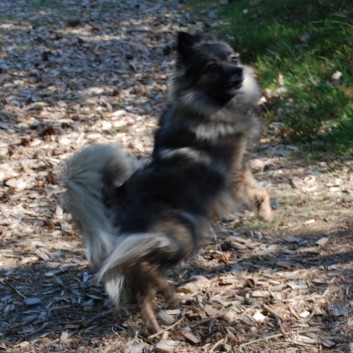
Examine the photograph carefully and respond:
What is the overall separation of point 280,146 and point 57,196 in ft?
7.12

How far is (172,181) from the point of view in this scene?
3.51m

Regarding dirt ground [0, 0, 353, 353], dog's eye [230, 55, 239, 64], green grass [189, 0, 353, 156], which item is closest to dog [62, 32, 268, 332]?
dog's eye [230, 55, 239, 64]

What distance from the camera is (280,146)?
236 inches

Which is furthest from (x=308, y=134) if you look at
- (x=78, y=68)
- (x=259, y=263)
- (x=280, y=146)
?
(x=78, y=68)

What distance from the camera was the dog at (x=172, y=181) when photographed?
3271 millimetres

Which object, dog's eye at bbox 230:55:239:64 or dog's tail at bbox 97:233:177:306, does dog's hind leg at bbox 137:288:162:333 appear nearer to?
dog's tail at bbox 97:233:177:306

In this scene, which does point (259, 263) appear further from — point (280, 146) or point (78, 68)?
point (78, 68)

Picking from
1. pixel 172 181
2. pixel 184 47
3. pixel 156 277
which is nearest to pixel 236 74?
pixel 184 47

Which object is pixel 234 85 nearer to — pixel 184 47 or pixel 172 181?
pixel 184 47

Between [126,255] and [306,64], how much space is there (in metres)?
4.57

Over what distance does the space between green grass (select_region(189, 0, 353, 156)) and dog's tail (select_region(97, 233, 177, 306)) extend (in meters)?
2.82

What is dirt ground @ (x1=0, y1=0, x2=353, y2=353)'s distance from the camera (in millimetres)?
3531

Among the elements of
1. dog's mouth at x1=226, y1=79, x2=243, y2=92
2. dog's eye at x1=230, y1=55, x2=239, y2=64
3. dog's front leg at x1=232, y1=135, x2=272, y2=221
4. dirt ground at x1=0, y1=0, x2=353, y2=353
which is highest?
dog's eye at x1=230, y1=55, x2=239, y2=64

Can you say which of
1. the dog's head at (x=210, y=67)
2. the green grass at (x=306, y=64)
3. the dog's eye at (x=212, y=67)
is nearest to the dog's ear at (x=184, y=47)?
the dog's head at (x=210, y=67)
